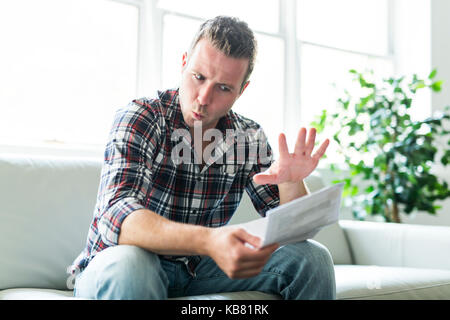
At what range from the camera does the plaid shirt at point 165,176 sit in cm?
95

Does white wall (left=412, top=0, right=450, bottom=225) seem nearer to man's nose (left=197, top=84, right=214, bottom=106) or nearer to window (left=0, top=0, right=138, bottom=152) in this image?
window (left=0, top=0, right=138, bottom=152)

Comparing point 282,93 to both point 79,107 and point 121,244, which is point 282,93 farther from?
point 121,244

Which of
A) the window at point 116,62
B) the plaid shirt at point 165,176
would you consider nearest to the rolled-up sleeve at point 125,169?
the plaid shirt at point 165,176

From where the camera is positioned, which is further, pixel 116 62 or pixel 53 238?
pixel 116 62

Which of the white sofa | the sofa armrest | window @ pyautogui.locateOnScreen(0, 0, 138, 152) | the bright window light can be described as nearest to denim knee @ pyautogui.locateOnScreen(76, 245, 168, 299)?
the white sofa

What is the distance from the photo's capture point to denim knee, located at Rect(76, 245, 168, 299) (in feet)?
2.60

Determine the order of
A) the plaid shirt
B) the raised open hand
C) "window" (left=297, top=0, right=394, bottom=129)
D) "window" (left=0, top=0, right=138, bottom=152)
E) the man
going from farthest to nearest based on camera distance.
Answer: "window" (left=297, top=0, right=394, bottom=129)
"window" (left=0, top=0, right=138, bottom=152)
the raised open hand
the plaid shirt
the man

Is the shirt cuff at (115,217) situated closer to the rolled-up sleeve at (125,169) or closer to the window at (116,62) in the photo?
the rolled-up sleeve at (125,169)

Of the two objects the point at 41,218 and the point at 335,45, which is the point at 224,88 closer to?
the point at 41,218

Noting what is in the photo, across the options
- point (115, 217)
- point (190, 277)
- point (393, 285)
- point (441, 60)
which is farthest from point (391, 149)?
point (115, 217)

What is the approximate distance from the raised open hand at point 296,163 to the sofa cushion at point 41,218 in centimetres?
62

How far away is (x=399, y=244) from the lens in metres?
1.81

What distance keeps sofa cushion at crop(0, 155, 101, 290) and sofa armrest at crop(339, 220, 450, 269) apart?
116cm

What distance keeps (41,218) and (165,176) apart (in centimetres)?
45
